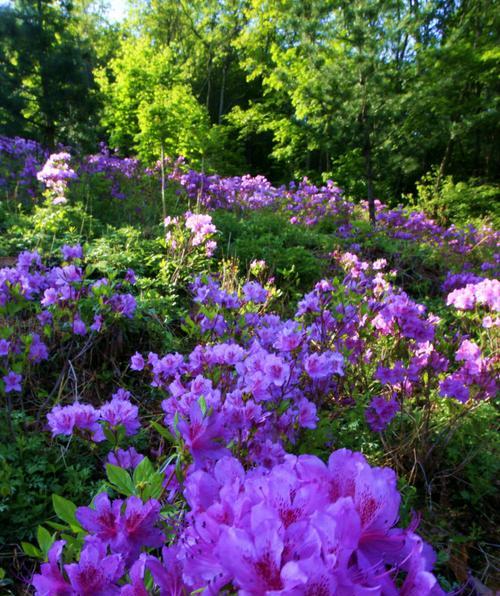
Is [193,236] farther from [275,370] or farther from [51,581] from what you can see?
[51,581]

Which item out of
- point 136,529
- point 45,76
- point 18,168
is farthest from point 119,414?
point 45,76

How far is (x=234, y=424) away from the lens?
119 cm

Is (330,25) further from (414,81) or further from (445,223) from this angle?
(445,223)

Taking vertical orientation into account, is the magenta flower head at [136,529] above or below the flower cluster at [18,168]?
below

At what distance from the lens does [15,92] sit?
12930 mm

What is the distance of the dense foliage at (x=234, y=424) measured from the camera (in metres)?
0.58

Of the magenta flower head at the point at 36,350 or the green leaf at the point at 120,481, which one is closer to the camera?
the green leaf at the point at 120,481

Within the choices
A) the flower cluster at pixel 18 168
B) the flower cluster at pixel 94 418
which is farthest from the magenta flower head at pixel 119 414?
the flower cluster at pixel 18 168

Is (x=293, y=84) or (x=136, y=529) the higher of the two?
(x=293, y=84)

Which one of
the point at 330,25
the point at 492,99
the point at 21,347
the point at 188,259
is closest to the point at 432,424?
the point at 21,347

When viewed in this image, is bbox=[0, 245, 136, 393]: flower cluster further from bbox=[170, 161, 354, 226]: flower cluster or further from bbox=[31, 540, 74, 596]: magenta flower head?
bbox=[170, 161, 354, 226]: flower cluster

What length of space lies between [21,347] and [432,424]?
237 centimetres

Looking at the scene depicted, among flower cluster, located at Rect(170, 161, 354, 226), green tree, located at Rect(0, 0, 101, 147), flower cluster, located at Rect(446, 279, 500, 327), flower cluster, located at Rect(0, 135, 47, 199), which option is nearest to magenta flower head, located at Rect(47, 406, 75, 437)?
flower cluster, located at Rect(446, 279, 500, 327)

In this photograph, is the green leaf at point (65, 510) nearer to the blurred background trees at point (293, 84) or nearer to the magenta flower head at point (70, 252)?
the magenta flower head at point (70, 252)
